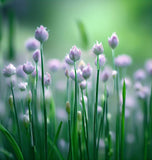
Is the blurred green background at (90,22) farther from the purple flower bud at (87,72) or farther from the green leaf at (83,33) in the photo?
the purple flower bud at (87,72)

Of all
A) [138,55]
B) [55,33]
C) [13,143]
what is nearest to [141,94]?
[13,143]

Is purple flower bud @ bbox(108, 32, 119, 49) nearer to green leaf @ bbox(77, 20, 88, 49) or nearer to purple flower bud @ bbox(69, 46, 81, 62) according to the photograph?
purple flower bud @ bbox(69, 46, 81, 62)

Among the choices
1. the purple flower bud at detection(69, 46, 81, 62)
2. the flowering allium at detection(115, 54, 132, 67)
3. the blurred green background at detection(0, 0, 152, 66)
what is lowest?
the purple flower bud at detection(69, 46, 81, 62)

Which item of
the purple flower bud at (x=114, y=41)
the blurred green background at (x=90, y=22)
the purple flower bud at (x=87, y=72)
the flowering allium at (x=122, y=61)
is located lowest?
the purple flower bud at (x=87, y=72)

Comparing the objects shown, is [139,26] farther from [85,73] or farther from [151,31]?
[85,73]

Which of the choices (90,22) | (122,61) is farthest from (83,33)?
(90,22)

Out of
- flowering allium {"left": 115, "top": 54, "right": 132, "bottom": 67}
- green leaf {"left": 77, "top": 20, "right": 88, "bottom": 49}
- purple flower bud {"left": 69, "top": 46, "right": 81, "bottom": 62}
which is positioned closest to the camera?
purple flower bud {"left": 69, "top": 46, "right": 81, "bottom": 62}

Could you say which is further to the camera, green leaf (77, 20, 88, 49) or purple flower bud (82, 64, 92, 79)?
green leaf (77, 20, 88, 49)

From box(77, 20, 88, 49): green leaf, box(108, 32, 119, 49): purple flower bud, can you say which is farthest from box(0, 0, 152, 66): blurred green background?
box(108, 32, 119, 49): purple flower bud

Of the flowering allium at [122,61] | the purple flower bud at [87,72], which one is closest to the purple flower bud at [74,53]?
the purple flower bud at [87,72]
